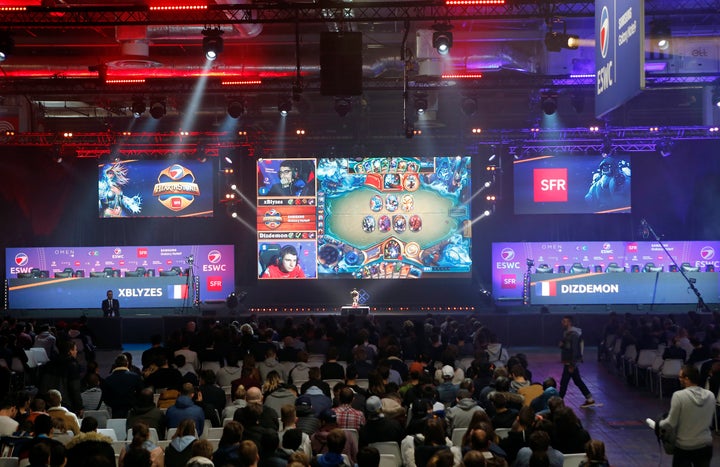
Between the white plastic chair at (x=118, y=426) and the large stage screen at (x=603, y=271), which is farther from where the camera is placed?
the large stage screen at (x=603, y=271)

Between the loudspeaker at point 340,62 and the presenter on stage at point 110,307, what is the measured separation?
1183 centimetres

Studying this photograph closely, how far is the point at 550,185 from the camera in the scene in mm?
23859

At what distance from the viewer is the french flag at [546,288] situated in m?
23.5

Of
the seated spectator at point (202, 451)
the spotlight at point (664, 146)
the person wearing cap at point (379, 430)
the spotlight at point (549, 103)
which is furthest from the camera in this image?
the spotlight at point (664, 146)

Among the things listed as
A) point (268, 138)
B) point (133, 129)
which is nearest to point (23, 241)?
point (133, 129)

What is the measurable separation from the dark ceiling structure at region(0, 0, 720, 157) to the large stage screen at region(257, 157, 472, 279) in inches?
32.3

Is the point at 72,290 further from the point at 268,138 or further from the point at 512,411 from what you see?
the point at 512,411

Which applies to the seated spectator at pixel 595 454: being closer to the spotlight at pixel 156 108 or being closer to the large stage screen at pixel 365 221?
the spotlight at pixel 156 108

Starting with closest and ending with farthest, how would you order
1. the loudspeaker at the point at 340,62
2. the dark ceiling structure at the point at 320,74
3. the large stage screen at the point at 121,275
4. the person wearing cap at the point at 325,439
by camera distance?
1. the person wearing cap at the point at 325,439
2. the loudspeaker at the point at 340,62
3. the dark ceiling structure at the point at 320,74
4. the large stage screen at the point at 121,275

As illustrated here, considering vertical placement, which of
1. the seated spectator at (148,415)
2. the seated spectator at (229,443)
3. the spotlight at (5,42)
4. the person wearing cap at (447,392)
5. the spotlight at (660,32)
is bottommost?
the person wearing cap at (447,392)

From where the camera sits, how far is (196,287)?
2402 centimetres

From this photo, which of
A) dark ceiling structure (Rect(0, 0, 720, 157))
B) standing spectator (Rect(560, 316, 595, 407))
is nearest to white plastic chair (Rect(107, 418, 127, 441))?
dark ceiling structure (Rect(0, 0, 720, 157))

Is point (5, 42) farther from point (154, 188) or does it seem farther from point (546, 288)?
point (546, 288)

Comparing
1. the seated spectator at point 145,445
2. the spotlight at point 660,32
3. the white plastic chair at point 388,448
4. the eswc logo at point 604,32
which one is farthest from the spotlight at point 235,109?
the seated spectator at point 145,445
